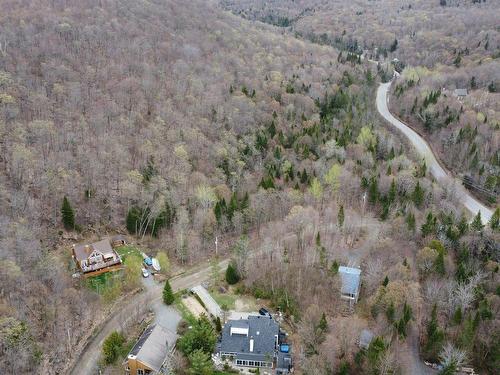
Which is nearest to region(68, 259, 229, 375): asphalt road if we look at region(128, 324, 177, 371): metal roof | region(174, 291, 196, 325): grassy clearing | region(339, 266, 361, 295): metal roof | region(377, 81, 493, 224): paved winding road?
region(174, 291, 196, 325): grassy clearing

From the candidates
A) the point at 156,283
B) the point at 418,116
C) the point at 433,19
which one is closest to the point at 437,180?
the point at 418,116

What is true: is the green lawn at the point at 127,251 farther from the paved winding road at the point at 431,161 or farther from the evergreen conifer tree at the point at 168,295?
the paved winding road at the point at 431,161

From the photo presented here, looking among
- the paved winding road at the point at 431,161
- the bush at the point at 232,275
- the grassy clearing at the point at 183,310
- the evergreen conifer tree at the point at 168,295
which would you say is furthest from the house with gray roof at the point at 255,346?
the paved winding road at the point at 431,161

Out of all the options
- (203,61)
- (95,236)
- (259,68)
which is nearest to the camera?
(95,236)

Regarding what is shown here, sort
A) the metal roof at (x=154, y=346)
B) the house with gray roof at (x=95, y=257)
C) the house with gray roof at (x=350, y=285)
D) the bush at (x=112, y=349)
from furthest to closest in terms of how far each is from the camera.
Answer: the house with gray roof at (x=95, y=257) → the house with gray roof at (x=350, y=285) → the bush at (x=112, y=349) → the metal roof at (x=154, y=346)

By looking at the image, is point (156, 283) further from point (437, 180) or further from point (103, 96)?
point (437, 180)
